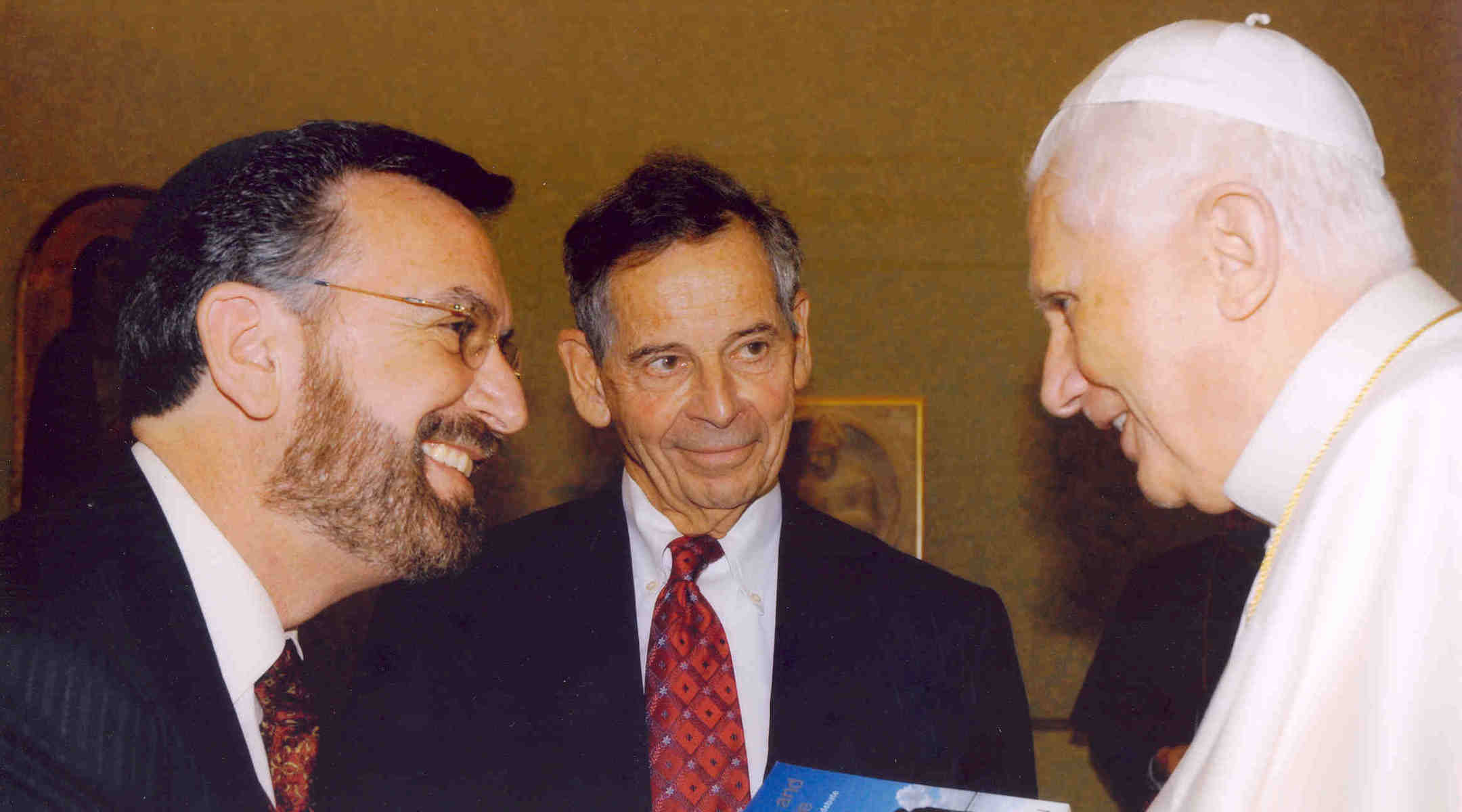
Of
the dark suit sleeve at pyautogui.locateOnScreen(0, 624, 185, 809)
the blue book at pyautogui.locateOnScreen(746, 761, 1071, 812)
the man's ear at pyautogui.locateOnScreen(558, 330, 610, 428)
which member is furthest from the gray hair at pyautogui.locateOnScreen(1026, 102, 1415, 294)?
the dark suit sleeve at pyautogui.locateOnScreen(0, 624, 185, 809)

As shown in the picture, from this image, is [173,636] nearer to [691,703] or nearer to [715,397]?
[691,703]

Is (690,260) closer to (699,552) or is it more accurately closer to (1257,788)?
(699,552)

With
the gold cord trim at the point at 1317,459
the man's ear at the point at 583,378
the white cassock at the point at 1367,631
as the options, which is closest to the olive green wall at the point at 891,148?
the man's ear at the point at 583,378

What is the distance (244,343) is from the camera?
2.12m

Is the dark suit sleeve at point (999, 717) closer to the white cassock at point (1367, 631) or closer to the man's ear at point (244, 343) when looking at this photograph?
the white cassock at point (1367, 631)

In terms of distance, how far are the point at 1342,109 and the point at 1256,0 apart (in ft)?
15.8

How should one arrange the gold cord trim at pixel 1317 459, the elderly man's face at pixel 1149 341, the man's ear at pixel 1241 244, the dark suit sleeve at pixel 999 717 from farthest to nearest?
the dark suit sleeve at pixel 999 717
the elderly man's face at pixel 1149 341
the man's ear at pixel 1241 244
the gold cord trim at pixel 1317 459

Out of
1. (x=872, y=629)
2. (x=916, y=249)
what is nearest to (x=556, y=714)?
(x=872, y=629)

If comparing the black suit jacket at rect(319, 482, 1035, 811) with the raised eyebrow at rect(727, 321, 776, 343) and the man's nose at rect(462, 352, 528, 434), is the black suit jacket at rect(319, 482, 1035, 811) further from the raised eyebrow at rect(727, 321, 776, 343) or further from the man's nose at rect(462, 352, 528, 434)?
the man's nose at rect(462, 352, 528, 434)

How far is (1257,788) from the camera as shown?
56.2 inches

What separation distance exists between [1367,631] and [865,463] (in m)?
4.21

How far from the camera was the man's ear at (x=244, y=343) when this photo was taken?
6.84 ft

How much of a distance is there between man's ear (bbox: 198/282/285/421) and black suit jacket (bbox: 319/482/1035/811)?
0.88 meters

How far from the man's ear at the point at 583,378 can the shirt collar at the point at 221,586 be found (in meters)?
1.24
